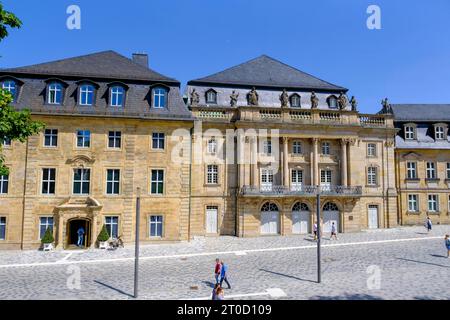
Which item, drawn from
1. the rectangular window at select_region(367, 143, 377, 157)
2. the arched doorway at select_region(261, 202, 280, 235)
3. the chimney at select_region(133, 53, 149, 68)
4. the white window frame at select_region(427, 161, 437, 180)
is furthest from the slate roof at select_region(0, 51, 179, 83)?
the white window frame at select_region(427, 161, 437, 180)

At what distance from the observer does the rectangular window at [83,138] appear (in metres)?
25.5

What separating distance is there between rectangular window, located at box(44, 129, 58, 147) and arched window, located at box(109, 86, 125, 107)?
500 centimetres

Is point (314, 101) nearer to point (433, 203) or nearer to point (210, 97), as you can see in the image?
point (210, 97)

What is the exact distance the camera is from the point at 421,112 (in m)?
40.3

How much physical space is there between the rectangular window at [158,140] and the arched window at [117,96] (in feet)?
12.3

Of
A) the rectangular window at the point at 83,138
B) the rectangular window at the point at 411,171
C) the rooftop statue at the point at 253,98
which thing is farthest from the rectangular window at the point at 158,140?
the rectangular window at the point at 411,171

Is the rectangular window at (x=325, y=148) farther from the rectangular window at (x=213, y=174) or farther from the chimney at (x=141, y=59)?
the chimney at (x=141, y=59)

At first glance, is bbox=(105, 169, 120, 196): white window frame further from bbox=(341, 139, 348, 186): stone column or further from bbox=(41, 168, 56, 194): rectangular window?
bbox=(341, 139, 348, 186): stone column

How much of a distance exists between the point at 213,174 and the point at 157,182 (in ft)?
23.5

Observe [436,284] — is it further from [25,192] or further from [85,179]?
[25,192]

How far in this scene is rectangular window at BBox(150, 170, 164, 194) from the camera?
26531 mm

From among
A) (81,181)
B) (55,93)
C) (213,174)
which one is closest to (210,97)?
(213,174)
